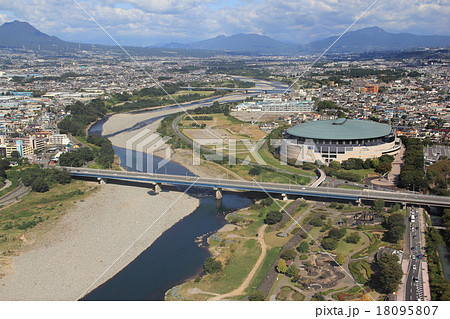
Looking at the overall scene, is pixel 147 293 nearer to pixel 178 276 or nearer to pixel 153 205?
pixel 178 276

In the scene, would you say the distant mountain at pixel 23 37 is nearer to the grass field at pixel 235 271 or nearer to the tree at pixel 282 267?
the grass field at pixel 235 271

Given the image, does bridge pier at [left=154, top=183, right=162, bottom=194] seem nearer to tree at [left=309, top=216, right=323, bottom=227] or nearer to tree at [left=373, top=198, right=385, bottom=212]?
tree at [left=309, top=216, right=323, bottom=227]

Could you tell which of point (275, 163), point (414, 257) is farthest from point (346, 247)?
point (275, 163)

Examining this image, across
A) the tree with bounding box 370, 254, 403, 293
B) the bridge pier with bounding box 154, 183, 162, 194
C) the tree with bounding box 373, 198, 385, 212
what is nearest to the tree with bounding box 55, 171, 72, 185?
the bridge pier with bounding box 154, 183, 162, 194

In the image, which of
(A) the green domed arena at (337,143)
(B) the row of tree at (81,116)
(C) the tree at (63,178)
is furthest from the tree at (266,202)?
(B) the row of tree at (81,116)

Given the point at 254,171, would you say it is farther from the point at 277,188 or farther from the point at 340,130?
the point at 340,130

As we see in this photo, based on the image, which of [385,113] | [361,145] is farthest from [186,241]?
[385,113]
